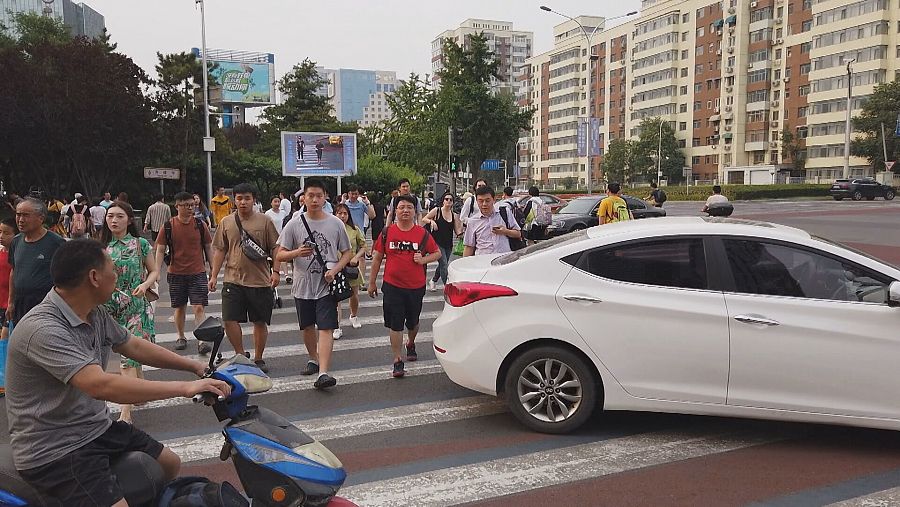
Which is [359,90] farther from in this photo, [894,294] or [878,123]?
[894,294]

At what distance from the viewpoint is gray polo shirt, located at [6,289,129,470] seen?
2465 millimetres

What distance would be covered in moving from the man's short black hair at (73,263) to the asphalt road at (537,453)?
2.15m

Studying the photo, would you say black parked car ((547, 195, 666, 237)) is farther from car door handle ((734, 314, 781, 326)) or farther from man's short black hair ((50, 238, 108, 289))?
man's short black hair ((50, 238, 108, 289))

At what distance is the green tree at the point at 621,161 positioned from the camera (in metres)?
82.9

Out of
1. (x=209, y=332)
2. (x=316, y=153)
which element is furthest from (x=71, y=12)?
(x=209, y=332)

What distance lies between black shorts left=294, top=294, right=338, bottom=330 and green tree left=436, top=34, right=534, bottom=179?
32.6 metres

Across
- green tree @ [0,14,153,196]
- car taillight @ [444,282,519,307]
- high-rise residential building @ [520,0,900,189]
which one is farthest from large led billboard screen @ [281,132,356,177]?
high-rise residential building @ [520,0,900,189]

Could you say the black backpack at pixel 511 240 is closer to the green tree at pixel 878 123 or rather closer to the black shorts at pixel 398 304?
the black shorts at pixel 398 304

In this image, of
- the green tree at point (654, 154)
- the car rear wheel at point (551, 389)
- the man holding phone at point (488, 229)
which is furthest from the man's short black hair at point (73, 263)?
the green tree at point (654, 154)

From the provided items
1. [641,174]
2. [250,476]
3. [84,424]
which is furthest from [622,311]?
[641,174]

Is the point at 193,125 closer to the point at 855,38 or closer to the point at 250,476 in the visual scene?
the point at 250,476

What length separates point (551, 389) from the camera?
5.04 m

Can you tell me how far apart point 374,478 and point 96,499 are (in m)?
2.10

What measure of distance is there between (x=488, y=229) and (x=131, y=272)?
14.2ft
